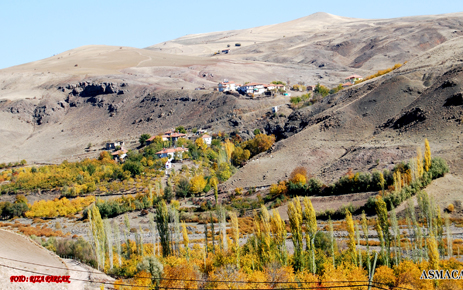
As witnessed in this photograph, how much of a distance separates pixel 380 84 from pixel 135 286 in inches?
1989

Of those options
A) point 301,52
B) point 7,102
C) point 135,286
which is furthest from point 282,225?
point 301,52

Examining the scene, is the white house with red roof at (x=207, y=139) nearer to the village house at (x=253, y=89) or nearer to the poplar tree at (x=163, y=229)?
the village house at (x=253, y=89)

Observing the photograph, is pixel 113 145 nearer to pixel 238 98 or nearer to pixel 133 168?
pixel 133 168

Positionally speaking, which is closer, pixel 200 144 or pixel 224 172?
pixel 224 172

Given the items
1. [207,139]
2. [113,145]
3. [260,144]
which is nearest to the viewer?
[260,144]

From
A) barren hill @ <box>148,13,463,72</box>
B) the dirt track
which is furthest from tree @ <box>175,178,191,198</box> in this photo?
barren hill @ <box>148,13,463,72</box>

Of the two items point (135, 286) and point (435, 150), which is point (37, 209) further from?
point (435, 150)

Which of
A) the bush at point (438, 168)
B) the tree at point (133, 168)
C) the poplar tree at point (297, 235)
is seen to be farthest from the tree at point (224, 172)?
the poplar tree at point (297, 235)

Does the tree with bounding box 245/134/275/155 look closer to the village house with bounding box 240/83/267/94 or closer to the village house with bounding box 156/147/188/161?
the village house with bounding box 156/147/188/161

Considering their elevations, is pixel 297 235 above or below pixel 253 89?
below

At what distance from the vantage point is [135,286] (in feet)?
80.7

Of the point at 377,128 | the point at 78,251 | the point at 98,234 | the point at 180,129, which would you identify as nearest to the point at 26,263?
the point at 98,234

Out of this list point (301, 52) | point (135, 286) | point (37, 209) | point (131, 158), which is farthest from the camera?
point (301, 52)

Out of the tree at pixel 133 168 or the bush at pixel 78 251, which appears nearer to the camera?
the bush at pixel 78 251
